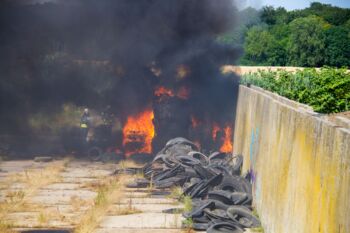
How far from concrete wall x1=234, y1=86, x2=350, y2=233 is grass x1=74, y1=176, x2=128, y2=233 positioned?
415 cm

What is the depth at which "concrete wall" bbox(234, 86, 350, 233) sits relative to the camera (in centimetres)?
633

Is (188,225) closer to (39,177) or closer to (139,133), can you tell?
(39,177)

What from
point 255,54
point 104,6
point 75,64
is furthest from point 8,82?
point 255,54

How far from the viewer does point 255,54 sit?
63312 millimetres

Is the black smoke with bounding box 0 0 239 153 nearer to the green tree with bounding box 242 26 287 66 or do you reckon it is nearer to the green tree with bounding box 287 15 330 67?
the green tree with bounding box 287 15 330 67

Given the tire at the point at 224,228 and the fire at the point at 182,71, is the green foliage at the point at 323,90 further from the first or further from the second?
the fire at the point at 182,71

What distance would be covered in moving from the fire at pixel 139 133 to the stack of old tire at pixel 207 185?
2.70 metres

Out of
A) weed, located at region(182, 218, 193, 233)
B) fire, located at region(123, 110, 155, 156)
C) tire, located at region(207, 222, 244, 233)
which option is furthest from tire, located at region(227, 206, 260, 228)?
fire, located at region(123, 110, 155, 156)

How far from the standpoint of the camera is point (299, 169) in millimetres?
8883

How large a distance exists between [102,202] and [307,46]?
46781 mm

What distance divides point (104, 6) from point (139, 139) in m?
7.97

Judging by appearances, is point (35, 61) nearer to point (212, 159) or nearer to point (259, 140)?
point (212, 159)

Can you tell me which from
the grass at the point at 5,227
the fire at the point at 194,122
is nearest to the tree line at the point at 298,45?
the fire at the point at 194,122

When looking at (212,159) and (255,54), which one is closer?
(212,159)
